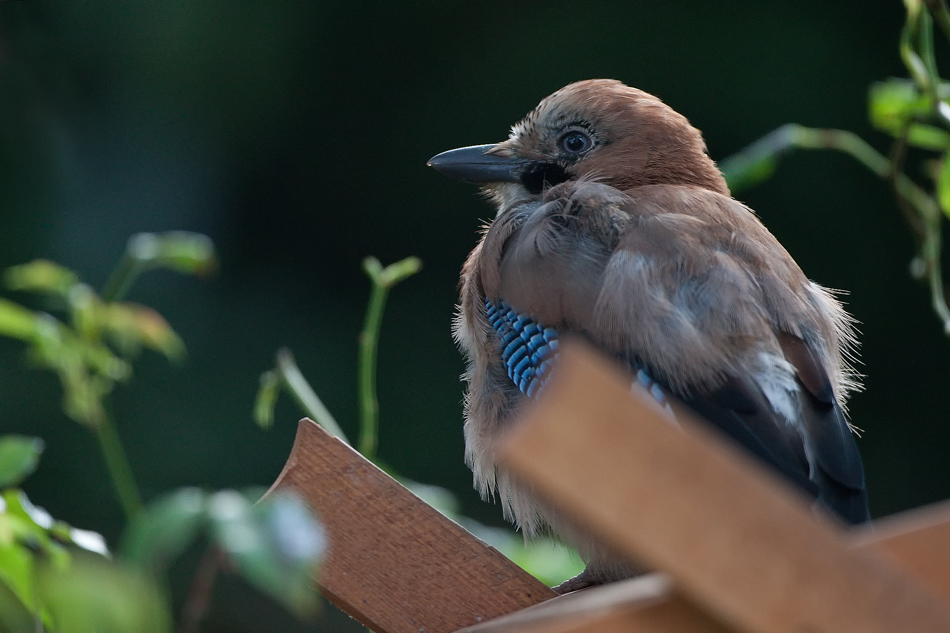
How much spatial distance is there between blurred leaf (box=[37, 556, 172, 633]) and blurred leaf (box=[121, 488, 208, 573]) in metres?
0.03

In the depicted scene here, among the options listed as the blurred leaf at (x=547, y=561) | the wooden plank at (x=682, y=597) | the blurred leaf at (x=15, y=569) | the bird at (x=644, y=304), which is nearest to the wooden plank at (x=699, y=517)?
the wooden plank at (x=682, y=597)

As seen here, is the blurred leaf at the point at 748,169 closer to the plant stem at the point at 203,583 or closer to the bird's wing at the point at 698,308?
the bird's wing at the point at 698,308

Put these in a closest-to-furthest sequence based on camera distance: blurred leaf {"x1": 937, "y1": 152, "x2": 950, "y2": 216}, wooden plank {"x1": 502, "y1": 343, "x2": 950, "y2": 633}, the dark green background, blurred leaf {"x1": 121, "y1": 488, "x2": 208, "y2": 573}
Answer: wooden plank {"x1": 502, "y1": 343, "x2": 950, "y2": 633}
blurred leaf {"x1": 121, "y1": 488, "x2": 208, "y2": 573}
blurred leaf {"x1": 937, "y1": 152, "x2": 950, "y2": 216}
the dark green background

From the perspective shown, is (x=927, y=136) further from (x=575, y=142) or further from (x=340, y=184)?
(x=340, y=184)

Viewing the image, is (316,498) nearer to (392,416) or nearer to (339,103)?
(392,416)

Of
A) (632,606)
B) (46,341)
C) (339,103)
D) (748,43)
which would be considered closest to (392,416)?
(339,103)

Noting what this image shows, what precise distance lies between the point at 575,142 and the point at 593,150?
48mm

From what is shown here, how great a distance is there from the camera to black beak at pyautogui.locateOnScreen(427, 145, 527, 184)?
197cm

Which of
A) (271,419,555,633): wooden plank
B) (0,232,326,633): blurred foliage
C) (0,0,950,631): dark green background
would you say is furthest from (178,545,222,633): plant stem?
(0,0,950,631): dark green background

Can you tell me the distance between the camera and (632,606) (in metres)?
0.79

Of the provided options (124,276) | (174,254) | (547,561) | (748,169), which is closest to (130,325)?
(124,276)

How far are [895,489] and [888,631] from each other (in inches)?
136

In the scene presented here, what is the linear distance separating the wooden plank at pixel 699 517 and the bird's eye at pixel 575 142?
1.30m

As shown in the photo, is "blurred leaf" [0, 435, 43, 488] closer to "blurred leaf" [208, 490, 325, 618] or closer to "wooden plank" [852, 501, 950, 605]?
"blurred leaf" [208, 490, 325, 618]
